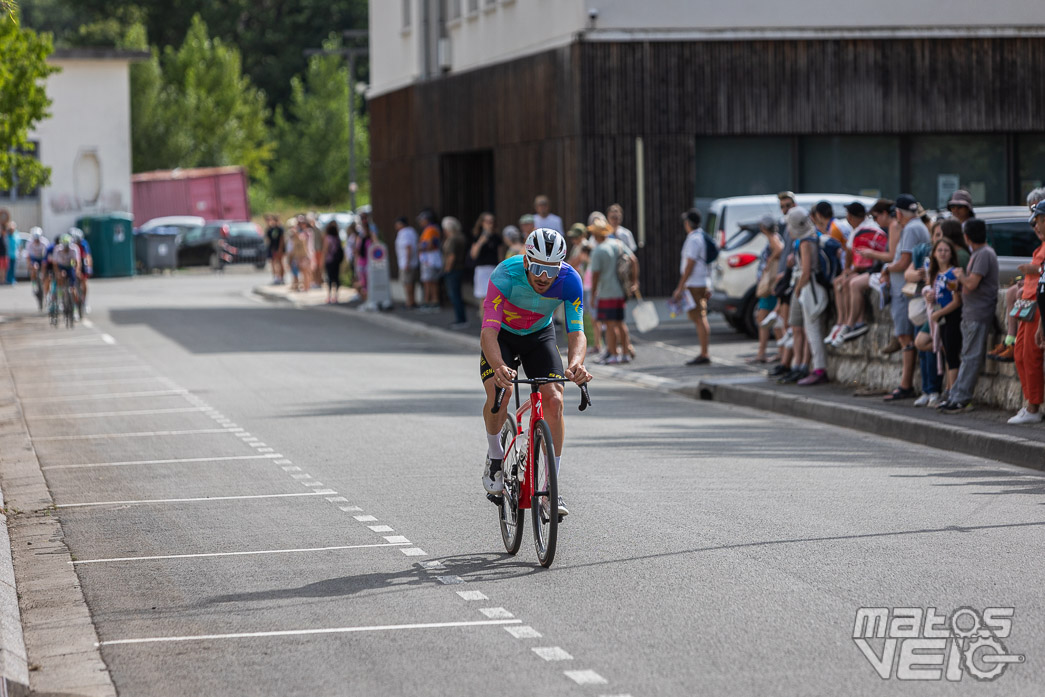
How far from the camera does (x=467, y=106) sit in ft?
112

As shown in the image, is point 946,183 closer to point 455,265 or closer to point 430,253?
point 455,265

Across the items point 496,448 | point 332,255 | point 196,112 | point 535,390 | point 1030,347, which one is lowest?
point 496,448

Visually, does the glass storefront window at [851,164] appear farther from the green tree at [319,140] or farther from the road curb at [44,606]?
the green tree at [319,140]

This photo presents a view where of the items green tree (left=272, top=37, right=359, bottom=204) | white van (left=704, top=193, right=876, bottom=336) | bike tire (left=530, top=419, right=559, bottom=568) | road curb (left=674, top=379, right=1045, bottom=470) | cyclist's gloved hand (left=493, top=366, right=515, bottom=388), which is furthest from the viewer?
green tree (left=272, top=37, right=359, bottom=204)

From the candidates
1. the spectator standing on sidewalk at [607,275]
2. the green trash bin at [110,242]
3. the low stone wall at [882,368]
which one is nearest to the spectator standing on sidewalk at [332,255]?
the green trash bin at [110,242]

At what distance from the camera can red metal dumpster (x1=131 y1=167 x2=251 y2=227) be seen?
62781mm

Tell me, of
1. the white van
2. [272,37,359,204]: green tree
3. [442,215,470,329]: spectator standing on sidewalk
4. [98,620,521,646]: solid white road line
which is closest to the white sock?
[98,620,521,646]: solid white road line

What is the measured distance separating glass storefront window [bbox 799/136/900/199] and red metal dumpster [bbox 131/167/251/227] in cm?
3882

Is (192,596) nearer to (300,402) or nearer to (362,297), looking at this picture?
(300,402)

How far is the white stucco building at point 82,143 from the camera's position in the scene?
188 feet

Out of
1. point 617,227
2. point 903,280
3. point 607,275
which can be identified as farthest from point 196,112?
point 903,280

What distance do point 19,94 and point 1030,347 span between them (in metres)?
21.3

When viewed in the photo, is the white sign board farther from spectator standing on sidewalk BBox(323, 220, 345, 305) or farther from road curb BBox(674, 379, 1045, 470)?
road curb BBox(674, 379, 1045, 470)

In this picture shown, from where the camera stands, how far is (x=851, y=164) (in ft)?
94.0
